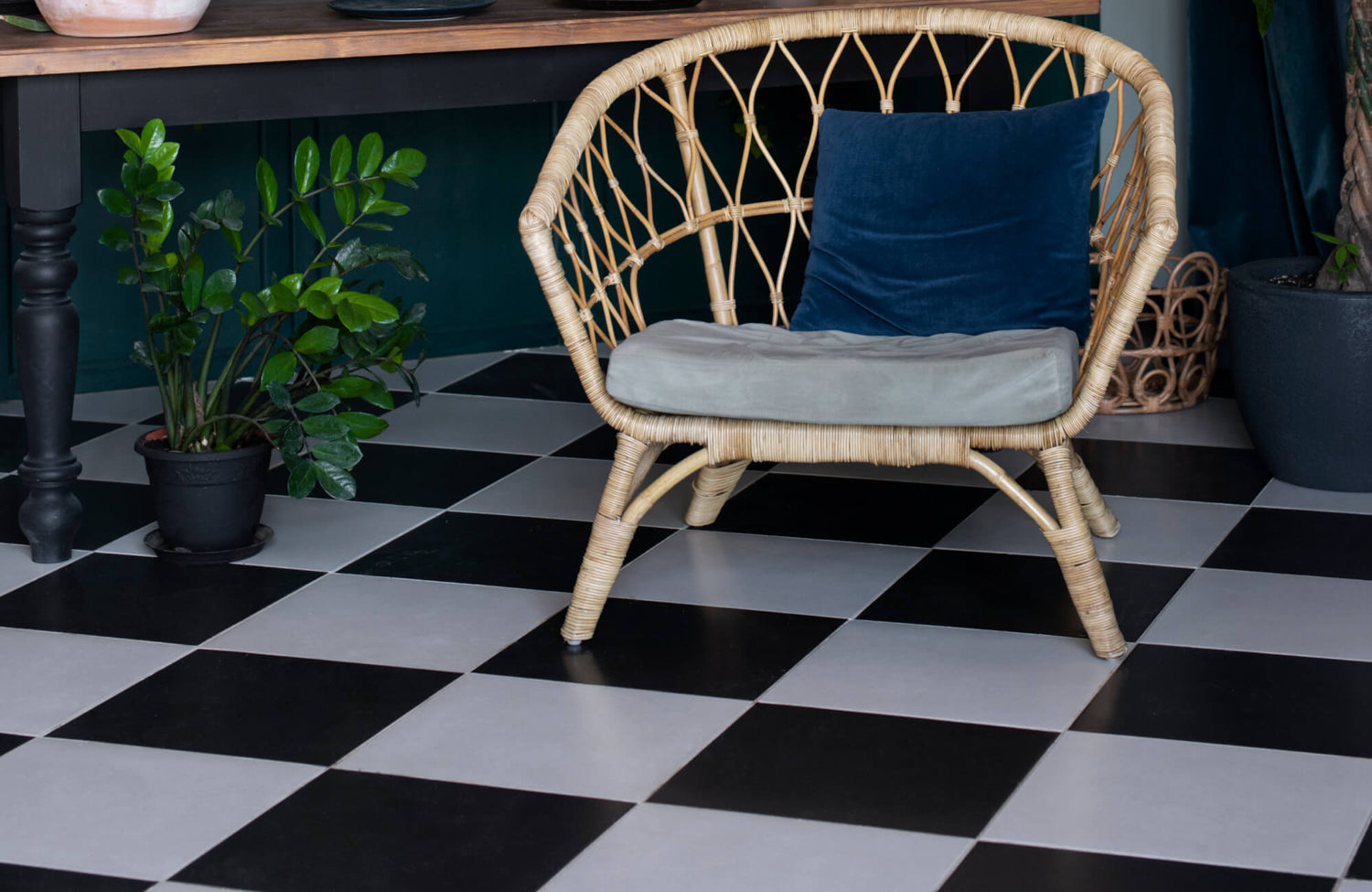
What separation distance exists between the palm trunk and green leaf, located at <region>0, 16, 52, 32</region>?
78.8 inches

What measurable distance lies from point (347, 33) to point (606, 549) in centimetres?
84

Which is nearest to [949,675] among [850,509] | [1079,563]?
[1079,563]

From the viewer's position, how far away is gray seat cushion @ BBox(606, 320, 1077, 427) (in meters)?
2.13

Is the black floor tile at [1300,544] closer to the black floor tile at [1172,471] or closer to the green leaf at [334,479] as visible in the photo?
the black floor tile at [1172,471]

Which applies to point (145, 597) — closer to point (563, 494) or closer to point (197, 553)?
point (197, 553)

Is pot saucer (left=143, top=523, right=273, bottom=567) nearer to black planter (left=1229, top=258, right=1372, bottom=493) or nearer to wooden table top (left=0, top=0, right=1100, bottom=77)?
wooden table top (left=0, top=0, right=1100, bottom=77)

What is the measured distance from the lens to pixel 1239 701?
2.09 metres

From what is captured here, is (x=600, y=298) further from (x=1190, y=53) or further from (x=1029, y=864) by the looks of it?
(x=1190, y=53)

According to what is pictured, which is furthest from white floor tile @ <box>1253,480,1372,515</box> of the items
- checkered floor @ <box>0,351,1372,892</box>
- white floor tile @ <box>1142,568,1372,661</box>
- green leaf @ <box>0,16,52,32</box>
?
green leaf @ <box>0,16,52,32</box>

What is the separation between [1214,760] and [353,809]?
36.2 inches

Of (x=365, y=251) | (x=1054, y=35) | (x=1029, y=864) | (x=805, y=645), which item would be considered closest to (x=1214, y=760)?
(x=1029, y=864)

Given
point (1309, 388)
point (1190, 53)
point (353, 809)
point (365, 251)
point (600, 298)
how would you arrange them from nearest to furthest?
point (353, 809), point (600, 298), point (365, 251), point (1309, 388), point (1190, 53)

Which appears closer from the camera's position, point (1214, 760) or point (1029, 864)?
point (1029, 864)

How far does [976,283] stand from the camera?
2525 millimetres
